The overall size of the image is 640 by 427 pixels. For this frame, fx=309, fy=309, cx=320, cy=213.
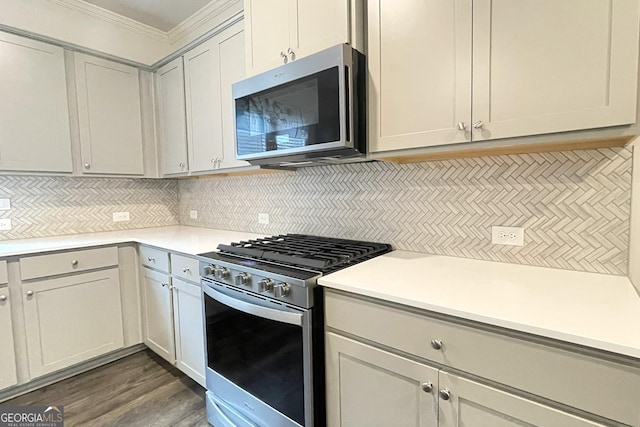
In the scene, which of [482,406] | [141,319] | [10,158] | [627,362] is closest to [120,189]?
[10,158]

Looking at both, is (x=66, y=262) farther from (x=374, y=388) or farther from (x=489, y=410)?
(x=489, y=410)

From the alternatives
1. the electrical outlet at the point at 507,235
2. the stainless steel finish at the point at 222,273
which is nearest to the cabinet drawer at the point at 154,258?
the stainless steel finish at the point at 222,273

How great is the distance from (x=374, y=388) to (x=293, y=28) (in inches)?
65.9

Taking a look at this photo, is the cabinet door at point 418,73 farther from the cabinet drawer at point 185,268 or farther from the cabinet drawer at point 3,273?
the cabinet drawer at point 3,273

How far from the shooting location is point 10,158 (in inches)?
86.0

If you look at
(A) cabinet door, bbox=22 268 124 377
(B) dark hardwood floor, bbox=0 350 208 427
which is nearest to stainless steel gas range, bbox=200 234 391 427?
(B) dark hardwood floor, bbox=0 350 208 427

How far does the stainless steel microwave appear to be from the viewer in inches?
53.4

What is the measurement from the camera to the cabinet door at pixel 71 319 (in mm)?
2045

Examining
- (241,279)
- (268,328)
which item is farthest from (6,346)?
(268,328)

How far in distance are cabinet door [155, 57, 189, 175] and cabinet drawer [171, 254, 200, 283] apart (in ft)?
3.03

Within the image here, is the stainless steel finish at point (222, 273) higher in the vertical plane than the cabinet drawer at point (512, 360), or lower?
higher

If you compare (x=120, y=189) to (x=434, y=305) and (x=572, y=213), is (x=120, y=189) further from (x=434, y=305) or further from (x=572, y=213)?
(x=572, y=213)

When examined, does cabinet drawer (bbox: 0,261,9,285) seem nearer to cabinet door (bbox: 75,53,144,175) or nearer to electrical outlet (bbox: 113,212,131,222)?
cabinet door (bbox: 75,53,144,175)

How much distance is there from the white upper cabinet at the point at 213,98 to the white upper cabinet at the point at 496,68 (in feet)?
3.68
